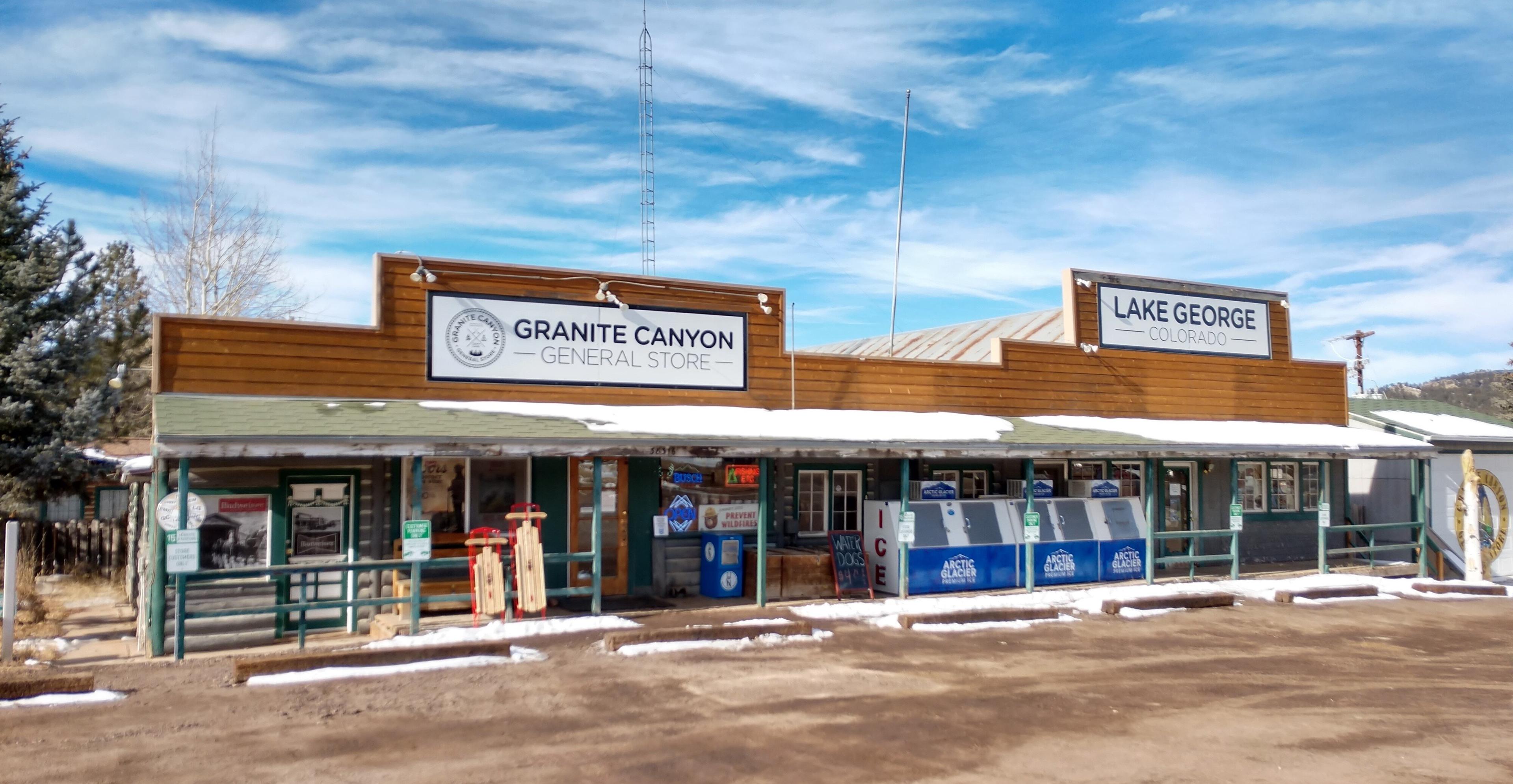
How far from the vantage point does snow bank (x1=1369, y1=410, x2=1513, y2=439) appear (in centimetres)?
2217

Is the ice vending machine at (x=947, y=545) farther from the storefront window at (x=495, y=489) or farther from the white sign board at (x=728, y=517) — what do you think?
the storefront window at (x=495, y=489)

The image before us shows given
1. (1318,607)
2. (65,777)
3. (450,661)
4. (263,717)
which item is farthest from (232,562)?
(1318,607)

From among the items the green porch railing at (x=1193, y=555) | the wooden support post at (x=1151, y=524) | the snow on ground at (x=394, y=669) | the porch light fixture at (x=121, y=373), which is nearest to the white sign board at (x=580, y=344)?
the snow on ground at (x=394, y=669)

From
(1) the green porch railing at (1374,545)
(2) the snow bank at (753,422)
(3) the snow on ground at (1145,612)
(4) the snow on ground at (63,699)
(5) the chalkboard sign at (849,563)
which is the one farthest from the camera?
(1) the green porch railing at (1374,545)

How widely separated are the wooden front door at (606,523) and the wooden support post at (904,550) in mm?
4133

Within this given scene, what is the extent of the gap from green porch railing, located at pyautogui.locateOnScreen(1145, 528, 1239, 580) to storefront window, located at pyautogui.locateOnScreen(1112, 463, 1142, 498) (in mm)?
889

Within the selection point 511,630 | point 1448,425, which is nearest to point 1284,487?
point 1448,425

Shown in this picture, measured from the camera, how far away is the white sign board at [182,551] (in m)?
11.1

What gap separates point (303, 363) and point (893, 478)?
32.1 ft

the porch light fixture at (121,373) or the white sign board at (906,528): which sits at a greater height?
the porch light fixture at (121,373)

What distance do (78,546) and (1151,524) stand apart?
21.0 metres

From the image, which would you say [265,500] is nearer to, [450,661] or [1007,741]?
[450,661]

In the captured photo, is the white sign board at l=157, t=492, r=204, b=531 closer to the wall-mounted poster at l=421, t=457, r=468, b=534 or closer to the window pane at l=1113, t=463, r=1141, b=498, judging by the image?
the wall-mounted poster at l=421, t=457, r=468, b=534

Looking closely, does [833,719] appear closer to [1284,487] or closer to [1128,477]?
[1128,477]
